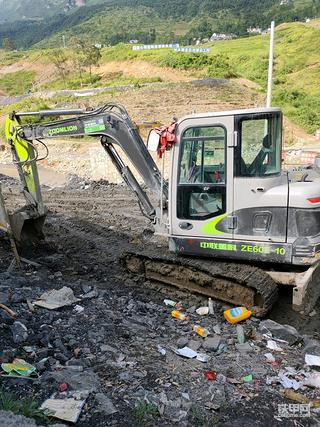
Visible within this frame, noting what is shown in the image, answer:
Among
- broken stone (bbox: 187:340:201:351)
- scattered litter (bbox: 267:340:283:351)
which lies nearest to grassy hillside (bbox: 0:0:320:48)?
scattered litter (bbox: 267:340:283:351)

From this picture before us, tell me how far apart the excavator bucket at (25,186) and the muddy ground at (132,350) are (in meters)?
0.43

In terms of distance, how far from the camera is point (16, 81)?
2539 inches

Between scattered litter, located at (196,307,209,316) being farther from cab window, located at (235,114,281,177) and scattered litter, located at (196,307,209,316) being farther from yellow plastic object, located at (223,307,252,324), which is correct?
cab window, located at (235,114,281,177)

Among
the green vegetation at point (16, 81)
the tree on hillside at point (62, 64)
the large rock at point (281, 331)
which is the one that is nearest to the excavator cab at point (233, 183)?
the large rock at point (281, 331)

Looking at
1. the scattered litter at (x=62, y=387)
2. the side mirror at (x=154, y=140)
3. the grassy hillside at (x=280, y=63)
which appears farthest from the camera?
the grassy hillside at (x=280, y=63)

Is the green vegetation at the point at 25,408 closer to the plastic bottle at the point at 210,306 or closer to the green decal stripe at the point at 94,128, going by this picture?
the plastic bottle at the point at 210,306

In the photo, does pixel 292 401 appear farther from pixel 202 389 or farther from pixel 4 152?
pixel 4 152

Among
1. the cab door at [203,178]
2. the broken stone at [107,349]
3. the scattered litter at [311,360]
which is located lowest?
the scattered litter at [311,360]

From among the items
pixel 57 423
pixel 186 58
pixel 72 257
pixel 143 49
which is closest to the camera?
pixel 57 423

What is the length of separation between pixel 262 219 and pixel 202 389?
251 centimetres

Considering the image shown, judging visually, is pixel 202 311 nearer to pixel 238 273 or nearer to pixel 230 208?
pixel 238 273

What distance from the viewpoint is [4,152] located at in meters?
22.5

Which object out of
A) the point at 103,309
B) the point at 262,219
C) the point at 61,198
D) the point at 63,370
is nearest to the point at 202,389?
the point at 63,370

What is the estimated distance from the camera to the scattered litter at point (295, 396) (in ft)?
15.0
